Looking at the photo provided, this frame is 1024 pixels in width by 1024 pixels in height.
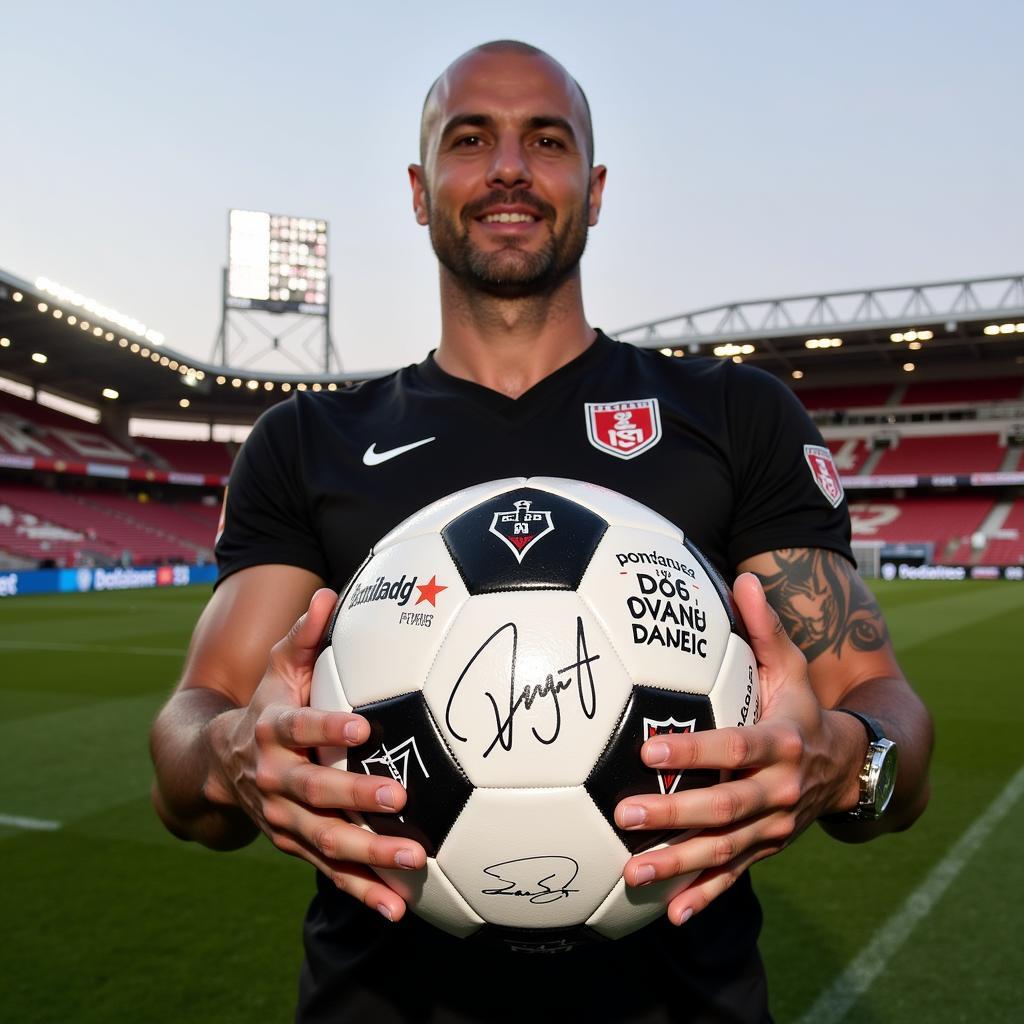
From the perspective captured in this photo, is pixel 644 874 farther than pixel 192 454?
No

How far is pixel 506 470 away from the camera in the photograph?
167 cm

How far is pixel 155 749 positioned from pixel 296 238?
38.8 meters

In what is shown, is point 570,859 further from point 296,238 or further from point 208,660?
point 296,238

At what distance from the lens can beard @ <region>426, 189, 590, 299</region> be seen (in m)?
1.85

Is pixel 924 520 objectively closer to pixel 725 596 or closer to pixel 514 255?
pixel 514 255

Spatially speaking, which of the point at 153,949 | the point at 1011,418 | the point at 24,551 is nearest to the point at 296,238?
the point at 24,551

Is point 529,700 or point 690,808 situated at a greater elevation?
point 529,700

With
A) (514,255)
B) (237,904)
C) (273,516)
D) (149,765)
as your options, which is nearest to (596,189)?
(514,255)

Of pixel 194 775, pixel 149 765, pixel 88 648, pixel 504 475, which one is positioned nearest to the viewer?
pixel 194 775

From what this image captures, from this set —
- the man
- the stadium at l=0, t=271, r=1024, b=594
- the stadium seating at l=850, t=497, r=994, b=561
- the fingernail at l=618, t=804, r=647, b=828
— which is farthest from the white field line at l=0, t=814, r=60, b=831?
the stadium seating at l=850, t=497, r=994, b=561

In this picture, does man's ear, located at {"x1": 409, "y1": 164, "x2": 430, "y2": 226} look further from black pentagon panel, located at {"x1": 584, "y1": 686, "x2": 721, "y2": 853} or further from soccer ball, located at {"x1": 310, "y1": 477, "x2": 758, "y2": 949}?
black pentagon panel, located at {"x1": 584, "y1": 686, "x2": 721, "y2": 853}

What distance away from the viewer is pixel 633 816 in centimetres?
105

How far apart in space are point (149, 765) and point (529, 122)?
5.15 meters
